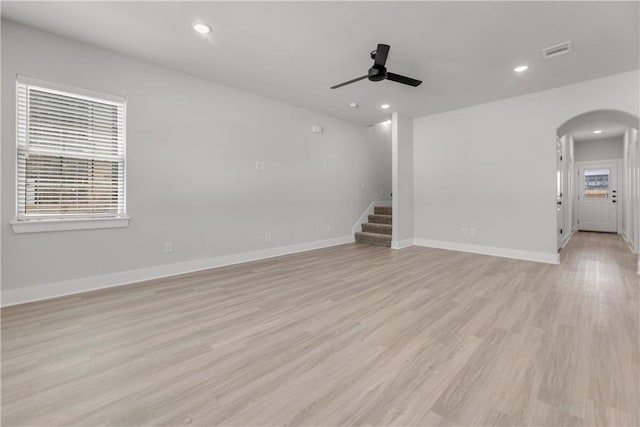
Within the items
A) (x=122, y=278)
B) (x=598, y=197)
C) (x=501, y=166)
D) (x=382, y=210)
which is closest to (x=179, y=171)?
(x=122, y=278)

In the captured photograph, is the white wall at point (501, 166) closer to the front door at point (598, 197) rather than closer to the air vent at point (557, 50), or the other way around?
the air vent at point (557, 50)

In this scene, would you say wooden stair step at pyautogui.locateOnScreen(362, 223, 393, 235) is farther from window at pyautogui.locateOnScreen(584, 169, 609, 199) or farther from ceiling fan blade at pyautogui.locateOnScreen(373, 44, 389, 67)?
window at pyautogui.locateOnScreen(584, 169, 609, 199)

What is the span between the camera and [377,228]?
256 inches

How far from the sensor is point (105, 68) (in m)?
3.29

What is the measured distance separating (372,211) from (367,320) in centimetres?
500

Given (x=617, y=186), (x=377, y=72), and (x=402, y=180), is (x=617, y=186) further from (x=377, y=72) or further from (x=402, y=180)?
(x=377, y=72)

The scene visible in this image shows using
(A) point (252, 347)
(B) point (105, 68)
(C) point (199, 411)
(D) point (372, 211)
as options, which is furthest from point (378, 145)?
(C) point (199, 411)

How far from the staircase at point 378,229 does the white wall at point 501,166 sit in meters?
0.76

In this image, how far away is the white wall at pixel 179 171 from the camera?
9.45 feet

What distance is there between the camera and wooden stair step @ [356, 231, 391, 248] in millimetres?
6021

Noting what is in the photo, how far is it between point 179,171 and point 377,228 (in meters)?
4.33

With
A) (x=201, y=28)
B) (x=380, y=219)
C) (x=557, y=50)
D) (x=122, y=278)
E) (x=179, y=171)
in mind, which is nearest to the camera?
(x=201, y=28)

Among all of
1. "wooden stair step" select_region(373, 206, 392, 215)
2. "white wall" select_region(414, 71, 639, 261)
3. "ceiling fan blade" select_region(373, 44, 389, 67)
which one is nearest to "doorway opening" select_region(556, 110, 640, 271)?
"white wall" select_region(414, 71, 639, 261)

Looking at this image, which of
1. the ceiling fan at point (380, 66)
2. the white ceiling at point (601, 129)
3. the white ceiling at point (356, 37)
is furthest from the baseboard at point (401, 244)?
the white ceiling at point (601, 129)
